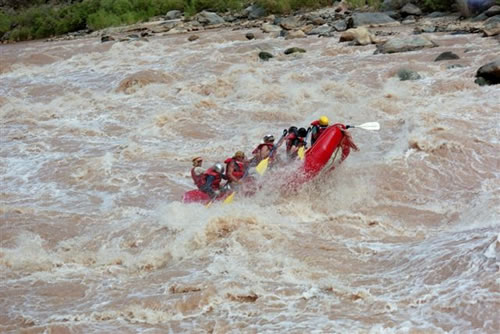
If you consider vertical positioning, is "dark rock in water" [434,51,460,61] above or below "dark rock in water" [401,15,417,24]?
below

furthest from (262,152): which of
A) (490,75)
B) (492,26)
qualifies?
(492,26)

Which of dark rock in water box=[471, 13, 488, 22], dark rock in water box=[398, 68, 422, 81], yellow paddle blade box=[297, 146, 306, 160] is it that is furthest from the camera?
dark rock in water box=[471, 13, 488, 22]

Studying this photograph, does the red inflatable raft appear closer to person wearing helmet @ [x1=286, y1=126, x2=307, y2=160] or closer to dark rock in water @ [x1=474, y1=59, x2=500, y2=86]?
person wearing helmet @ [x1=286, y1=126, x2=307, y2=160]

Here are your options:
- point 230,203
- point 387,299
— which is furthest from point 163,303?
point 230,203

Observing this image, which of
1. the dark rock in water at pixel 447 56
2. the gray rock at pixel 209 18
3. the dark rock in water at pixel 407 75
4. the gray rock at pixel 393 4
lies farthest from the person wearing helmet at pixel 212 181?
the gray rock at pixel 209 18

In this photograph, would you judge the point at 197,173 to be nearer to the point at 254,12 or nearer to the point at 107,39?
the point at 107,39

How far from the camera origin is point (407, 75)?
13047 mm

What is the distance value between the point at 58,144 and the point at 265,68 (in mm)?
5703

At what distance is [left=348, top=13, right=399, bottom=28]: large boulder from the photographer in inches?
781

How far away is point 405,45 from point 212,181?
358 inches

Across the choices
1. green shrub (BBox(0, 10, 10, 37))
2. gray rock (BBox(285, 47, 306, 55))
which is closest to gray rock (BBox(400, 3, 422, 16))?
gray rock (BBox(285, 47, 306, 55))

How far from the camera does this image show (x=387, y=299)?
493 cm

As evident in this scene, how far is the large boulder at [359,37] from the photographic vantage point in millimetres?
16828

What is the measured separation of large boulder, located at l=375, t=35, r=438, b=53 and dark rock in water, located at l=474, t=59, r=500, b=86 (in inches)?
144
